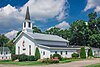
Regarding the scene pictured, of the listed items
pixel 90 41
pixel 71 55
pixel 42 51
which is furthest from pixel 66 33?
pixel 42 51

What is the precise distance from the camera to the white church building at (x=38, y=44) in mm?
53062

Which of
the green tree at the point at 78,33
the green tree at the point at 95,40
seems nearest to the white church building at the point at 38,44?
the green tree at the point at 95,40

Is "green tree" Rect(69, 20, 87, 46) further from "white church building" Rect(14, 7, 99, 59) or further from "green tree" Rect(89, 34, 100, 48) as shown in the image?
"white church building" Rect(14, 7, 99, 59)

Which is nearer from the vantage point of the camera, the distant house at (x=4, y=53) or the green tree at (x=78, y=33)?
the green tree at (x=78, y=33)

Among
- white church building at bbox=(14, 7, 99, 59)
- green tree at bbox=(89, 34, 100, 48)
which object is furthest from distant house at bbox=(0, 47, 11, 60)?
green tree at bbox=(89, 34, 100, 48)

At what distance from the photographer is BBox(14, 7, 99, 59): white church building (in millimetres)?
53062

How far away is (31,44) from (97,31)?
30.4m

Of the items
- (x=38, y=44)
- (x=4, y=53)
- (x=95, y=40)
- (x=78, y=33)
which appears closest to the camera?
(x=38, y=44)

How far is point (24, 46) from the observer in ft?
192

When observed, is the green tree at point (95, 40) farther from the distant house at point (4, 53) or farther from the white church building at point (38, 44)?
the distant house at point (4, 53)

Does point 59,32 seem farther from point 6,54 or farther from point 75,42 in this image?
point 6,54

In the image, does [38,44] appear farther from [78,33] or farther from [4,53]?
[4,53]

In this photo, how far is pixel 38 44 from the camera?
54750 millimetres

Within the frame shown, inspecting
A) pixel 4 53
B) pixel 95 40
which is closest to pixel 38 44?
pixel 95 40
